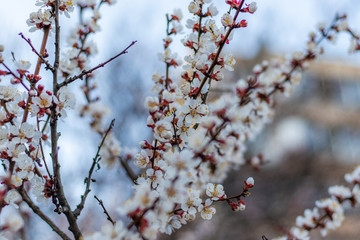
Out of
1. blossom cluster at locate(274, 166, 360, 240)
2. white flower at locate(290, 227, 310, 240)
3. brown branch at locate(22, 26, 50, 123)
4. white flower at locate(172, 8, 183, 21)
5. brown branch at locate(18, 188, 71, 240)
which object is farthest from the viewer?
blossom cluster at locate(274, 166, 360, 240)

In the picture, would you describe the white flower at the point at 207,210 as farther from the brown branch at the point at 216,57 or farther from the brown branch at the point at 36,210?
the brown branch at the point at 36,210

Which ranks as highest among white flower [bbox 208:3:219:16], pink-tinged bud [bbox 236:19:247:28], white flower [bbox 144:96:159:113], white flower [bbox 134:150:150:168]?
white flower [bbox 208:3:219:16]

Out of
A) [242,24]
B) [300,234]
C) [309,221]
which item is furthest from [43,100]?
[309,221]

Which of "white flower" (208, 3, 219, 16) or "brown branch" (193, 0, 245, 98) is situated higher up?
"white flower" (208, 3, 219, 16)

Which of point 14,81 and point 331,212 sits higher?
point 14,81

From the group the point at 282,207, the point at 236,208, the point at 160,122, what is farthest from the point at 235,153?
the point at 282,207

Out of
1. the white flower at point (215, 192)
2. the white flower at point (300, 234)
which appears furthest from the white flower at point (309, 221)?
the white flower at point (215, 192)

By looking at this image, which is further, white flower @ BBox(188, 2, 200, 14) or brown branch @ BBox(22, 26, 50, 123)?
white flower @ BBox(188, 2, 200, 14)

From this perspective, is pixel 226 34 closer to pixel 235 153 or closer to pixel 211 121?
pixel 211 121

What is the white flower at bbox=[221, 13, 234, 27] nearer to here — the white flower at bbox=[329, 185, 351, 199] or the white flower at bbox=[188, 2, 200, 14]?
the white flower at bbox=[188, 2, 200, 14]

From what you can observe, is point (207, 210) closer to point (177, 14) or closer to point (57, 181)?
point (57, 181)

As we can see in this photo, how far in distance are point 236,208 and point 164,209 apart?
0.50m

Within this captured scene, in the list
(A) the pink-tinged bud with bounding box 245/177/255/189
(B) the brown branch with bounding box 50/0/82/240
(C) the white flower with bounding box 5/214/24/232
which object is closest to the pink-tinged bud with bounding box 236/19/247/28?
(A) the pink-tinged bud with bounding box 245/177/255/189

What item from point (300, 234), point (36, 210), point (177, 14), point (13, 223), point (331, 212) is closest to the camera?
point (13, 223)
